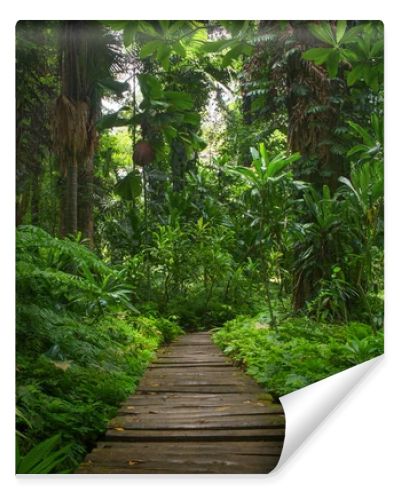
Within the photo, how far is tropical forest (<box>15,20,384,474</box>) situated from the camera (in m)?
2.52

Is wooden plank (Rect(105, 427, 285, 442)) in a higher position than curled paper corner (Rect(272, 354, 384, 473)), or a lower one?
lower

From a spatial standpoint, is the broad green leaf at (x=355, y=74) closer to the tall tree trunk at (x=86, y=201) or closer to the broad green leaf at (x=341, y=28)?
the broad green leaf at (x=341, y=28)

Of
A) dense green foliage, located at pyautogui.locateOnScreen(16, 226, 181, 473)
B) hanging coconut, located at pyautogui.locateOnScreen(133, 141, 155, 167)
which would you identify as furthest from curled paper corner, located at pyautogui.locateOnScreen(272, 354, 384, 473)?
hanging coconut, located at pyautogui.locateOnScreen(133, 141, 155, 167)

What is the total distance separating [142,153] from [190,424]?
1.38 metres

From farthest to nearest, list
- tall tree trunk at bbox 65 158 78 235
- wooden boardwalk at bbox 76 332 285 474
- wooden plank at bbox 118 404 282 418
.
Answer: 1. tall tree trunk at bbox 65 158 78 235
2. wooden plank at bbox 118 404 282 418
3. wooden boardwalk at bbox 76 332 285 474

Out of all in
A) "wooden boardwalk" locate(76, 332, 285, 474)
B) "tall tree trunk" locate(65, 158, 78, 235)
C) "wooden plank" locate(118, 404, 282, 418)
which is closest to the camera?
"wooden boardwalk" locate(76, 332, 285, 474)

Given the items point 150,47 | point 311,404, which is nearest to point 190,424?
point 311,404

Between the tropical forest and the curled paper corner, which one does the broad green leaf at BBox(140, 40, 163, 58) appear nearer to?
the tropical forest

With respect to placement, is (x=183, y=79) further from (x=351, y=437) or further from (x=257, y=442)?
(x=351, y=437)

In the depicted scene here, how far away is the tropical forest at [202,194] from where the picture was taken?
252cm

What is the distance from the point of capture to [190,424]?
2389mm

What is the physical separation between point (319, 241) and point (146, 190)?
945 millimetres

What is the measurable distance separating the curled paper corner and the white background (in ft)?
0.20

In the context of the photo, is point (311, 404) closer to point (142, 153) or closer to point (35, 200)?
point (142, 153)
